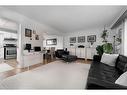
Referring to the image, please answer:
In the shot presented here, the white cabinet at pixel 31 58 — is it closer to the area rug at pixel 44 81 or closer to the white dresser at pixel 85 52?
the area rug at pixel 44 81

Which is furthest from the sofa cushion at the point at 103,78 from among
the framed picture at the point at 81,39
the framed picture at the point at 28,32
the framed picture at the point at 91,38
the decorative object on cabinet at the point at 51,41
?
the decorative object on cabinet at the point at 51,41

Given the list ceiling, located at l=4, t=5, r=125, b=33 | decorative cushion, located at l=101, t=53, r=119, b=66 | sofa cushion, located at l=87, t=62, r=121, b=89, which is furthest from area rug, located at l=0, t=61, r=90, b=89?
ceiling, located at l=4, t=5, r=125, b=33

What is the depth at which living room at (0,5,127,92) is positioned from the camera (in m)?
2.10

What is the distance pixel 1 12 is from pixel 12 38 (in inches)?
177

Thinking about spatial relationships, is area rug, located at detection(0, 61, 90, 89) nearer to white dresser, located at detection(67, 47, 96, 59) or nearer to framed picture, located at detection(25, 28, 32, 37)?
framed picture, located at detection(25, 28, 32, 37)

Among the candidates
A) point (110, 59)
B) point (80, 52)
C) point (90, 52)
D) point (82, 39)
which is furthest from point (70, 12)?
point (82, 39)

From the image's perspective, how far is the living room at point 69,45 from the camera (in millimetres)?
2096

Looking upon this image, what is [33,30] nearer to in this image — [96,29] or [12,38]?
[12,38]

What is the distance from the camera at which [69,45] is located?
24.5 ft

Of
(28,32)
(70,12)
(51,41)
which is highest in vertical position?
(70,12)

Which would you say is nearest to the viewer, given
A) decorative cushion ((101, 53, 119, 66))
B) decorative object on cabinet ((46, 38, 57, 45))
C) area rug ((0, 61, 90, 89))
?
area rug ((0, 61, 90, 89))

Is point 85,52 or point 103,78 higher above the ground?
point 85,52

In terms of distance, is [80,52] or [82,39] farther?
[82,39]

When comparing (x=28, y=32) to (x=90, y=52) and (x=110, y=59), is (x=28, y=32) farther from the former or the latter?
(x=90, y=52)
